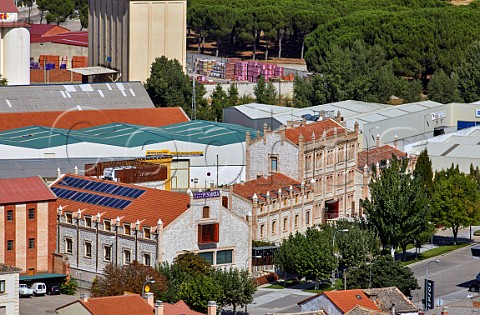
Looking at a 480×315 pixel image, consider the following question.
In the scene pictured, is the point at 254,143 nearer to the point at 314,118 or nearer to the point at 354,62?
the point at 314,118

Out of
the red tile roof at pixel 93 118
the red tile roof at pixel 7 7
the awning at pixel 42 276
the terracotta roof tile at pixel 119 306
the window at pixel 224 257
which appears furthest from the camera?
the red tile roof at pixel 7 7

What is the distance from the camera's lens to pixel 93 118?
148 m

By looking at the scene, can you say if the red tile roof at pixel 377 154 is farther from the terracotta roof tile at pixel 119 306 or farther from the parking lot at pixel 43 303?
the terracotta roof tile at pixel 119 306

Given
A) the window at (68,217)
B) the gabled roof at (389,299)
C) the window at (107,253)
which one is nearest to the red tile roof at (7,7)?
the window at (68,217)

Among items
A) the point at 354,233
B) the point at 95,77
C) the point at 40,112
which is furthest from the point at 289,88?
the point at 354,233

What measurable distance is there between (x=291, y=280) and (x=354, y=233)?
16.8 feet

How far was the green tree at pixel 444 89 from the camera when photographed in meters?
180

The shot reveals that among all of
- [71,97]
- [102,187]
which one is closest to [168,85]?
[71,97]

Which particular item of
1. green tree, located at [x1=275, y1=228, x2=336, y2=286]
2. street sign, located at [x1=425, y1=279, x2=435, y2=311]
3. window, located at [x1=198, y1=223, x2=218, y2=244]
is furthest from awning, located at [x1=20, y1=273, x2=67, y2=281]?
street sign, located at [x1=425, y1=279, x2=435, y2=311]

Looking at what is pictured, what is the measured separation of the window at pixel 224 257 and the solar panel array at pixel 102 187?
22.7ft

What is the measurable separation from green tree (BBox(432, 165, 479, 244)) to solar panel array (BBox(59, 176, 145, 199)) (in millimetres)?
25068

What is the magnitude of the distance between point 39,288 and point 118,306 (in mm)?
20919

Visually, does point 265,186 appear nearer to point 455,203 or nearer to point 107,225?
point 107,225

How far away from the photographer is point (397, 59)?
A: 654 feet
